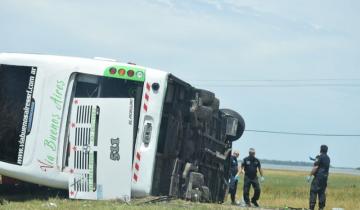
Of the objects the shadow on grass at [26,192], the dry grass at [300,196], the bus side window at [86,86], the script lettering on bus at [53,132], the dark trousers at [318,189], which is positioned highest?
the bus side window at [86,86]

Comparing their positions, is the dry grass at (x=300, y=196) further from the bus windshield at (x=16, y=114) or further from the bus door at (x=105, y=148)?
the bus windshield at (x=16, y=114)

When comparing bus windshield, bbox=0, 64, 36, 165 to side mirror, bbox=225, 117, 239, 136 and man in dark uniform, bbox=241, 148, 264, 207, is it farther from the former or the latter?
man in dark uniform, bbox=241, 148, 264, 207

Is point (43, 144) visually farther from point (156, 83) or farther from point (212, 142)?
point (212, 142)

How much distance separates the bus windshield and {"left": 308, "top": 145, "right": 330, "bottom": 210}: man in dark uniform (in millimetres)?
5992

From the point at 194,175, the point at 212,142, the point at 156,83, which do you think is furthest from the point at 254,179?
the point at 156,83

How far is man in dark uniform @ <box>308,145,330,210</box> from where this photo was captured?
13.0m

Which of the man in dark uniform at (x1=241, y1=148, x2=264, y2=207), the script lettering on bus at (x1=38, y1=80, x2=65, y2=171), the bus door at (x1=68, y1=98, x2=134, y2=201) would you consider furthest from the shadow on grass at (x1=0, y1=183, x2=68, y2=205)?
the man in dark uniform at (x1=241, y1=148, x2=264, y2=207)

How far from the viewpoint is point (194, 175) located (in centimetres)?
964

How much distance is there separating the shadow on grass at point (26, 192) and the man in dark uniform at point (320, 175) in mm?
5179

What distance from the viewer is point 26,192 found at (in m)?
10.6

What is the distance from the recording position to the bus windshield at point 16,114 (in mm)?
9109

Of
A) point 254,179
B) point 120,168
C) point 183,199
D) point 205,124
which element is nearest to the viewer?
point 120,168

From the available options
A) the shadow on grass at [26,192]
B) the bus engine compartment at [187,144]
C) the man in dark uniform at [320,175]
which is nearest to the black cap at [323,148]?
the man in dark uniform at [320,175]

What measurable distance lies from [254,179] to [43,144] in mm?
6906
